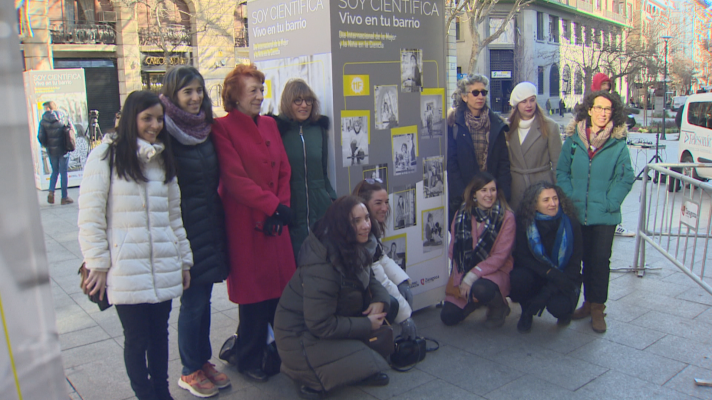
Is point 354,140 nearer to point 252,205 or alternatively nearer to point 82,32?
point 252,205

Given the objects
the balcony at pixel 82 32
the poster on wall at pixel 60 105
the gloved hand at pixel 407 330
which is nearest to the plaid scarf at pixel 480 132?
the gloved hand at pixel 407 330

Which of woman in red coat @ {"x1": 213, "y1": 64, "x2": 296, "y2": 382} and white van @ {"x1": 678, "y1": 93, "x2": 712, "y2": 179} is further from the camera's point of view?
white van @ {"x1": 678, "y1": 93, "x2": 712, "y2": 179}

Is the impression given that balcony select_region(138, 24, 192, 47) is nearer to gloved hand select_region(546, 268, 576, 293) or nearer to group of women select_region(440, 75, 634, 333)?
group of women select_region(440, 75, 634, 333)

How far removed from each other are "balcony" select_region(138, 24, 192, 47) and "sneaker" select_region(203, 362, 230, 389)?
72.9ft

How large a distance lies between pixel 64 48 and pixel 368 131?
21.7 meters

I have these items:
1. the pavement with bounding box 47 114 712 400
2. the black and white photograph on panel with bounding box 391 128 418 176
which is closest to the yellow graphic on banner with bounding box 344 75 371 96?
the black and white photograph on panel with bounding box 391 128 418 176

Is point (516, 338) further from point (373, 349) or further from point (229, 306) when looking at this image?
point (229, 306)

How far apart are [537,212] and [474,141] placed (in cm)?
78

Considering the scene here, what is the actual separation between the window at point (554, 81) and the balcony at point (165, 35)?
33989 millimetres

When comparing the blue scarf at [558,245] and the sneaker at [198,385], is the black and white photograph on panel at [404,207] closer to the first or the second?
the blue scarf at [558,245]

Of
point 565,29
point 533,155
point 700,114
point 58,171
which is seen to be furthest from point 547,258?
point 565,29

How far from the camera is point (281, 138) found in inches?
150

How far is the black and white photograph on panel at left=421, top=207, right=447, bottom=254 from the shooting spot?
468 cm

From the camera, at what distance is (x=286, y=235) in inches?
146
